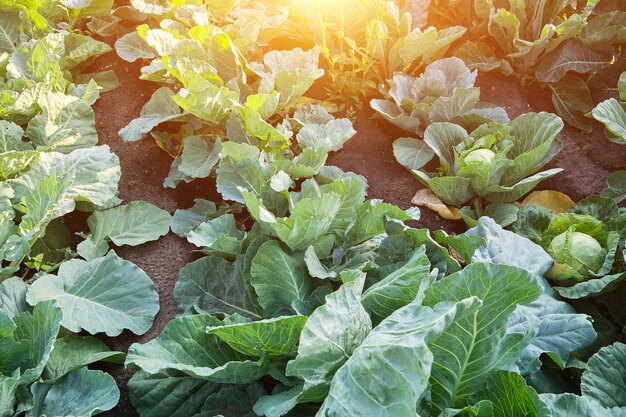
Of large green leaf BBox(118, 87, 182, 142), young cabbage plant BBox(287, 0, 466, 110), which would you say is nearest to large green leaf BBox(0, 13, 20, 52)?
large green leaf BBox(118, 87, 182, 142)

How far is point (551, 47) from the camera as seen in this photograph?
323 cm

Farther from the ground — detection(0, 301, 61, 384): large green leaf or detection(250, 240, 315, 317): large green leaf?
detection(250, 240, 315, 317): large green leaf

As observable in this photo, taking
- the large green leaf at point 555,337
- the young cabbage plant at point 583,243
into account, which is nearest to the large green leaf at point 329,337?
the large green leaf at point 555,337

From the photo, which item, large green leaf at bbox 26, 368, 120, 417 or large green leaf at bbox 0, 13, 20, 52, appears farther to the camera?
large green leaf at bbox 0, 13, 20, 52

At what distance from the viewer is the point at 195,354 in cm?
191

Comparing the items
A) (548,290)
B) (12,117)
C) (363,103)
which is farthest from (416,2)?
(12,117)

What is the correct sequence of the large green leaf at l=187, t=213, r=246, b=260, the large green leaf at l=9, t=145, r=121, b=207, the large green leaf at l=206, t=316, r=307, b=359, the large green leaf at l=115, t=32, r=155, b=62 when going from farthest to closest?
the large green leaf at l=115, t=32, r=155, b=62, the large green leaf at l=9, t=145, r=121, b=207, the large green leaf at l=187, t=213, r=246, b=260, the large green leaf at l=206, t=316, r=307, b=359

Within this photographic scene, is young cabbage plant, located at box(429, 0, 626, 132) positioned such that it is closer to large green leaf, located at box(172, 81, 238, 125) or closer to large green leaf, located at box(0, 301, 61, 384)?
large green leaf, located at box(172, 81, 238, 125)

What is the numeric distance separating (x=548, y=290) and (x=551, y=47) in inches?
61.7

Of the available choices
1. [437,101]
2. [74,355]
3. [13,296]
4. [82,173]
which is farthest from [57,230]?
[437,101]

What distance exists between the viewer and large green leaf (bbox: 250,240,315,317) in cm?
206

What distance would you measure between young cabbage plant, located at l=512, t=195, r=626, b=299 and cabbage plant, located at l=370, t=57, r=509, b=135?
0.60 meters

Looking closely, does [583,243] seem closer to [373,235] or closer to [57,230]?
[373,235]

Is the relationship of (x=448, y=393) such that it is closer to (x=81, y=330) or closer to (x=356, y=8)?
(x=81, y=330)
